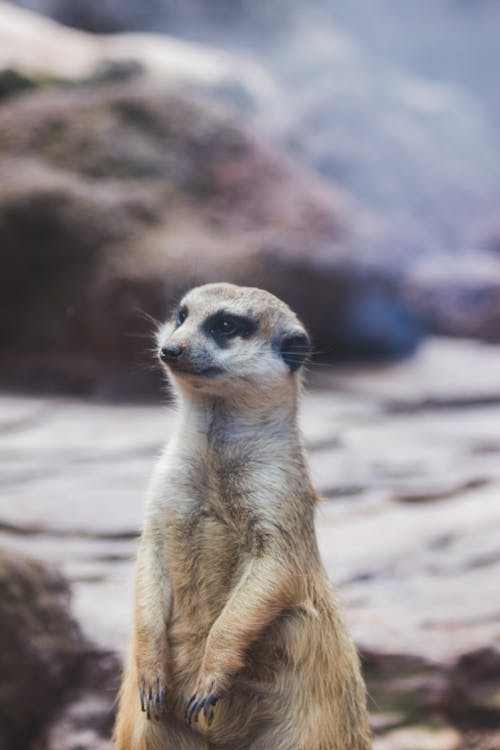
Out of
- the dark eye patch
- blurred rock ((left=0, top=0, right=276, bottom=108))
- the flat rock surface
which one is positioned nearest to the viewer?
the dark eye patch

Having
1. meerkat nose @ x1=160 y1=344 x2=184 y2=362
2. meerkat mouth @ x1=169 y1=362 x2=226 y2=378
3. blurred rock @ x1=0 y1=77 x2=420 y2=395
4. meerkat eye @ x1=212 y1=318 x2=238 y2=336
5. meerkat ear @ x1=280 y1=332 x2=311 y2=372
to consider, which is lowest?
meerkat mouth @ x1=169 y1=362 x2=226 y2=378

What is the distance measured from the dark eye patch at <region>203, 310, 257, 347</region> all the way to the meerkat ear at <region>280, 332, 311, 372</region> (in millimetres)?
97

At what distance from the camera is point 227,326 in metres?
2.70

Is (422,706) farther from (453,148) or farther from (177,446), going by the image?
(453,148)

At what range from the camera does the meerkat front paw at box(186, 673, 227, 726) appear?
7.61 feet

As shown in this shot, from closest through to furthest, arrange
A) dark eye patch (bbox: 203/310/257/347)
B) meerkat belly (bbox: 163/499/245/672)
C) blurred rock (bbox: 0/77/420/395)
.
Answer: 1. meerkat belly (bbox: 163/499/245/672)
2. dark eye patch (bbox: 203/310/257/347)
3. blurred rock (bbox: 0/77/420/395)

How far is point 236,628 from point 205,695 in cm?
18

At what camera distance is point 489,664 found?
12.0 feet

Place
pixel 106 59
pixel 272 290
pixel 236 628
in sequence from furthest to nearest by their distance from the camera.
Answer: pixel 106 59, pixel 272 290, pixel 236 628

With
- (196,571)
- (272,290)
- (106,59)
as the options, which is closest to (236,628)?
(196,571)

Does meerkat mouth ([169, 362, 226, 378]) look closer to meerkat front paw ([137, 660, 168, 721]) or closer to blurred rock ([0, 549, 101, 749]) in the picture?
meerkat front paw ([137, 660, 168, 721])

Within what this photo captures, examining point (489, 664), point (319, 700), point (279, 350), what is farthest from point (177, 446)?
point (489, 664)

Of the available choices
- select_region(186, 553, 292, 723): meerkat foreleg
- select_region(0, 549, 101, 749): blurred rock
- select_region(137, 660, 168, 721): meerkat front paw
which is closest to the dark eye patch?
select_region(186, 553, 292, 723): meerkat foreleg

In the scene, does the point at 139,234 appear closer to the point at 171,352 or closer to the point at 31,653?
the point at 31,653
